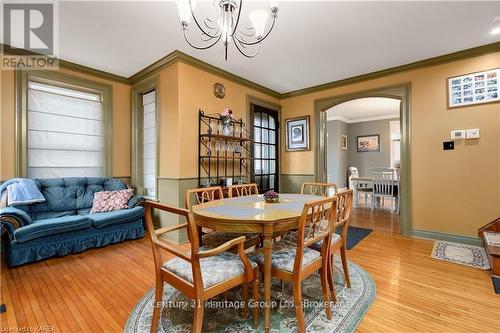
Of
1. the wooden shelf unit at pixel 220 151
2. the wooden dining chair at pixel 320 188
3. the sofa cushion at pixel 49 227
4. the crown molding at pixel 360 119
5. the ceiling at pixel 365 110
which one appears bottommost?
the sofa cushion at pixel 49 227

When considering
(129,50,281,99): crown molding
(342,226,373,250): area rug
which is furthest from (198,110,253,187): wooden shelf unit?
(342,226,373,250): area rug

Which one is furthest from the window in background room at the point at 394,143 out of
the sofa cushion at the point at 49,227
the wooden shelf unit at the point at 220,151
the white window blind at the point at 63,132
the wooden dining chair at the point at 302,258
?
the sofa cushion at the point at 49,227

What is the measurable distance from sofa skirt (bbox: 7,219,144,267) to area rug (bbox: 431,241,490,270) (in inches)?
155

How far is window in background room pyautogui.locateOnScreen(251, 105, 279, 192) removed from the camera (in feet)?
14.7

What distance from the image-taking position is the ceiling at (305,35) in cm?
222

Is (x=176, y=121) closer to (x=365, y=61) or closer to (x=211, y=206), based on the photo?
(x=211, y=206)

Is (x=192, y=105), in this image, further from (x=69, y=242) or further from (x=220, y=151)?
(x=69, y=242)

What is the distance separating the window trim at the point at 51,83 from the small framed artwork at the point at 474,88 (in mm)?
5122

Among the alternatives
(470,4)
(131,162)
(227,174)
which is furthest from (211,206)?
(470,4)

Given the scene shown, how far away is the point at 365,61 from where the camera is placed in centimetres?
339

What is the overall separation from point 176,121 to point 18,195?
200cm

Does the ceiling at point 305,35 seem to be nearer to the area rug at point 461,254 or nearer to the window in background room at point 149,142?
the window in background room at point 149,142

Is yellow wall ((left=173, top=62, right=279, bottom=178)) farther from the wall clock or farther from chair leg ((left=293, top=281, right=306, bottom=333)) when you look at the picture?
chair leg ((left=293, top=281, right=306, bottom=333))

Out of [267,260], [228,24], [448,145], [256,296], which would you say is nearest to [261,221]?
[267,260]
